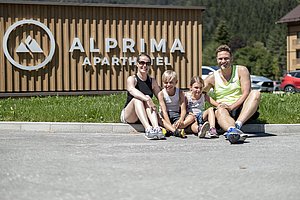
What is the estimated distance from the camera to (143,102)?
9555mm

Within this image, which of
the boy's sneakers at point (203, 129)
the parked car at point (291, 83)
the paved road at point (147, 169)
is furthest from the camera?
the parked car at point (291, 83)

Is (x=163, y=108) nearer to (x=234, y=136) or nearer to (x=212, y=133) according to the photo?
(x=212, y=133)

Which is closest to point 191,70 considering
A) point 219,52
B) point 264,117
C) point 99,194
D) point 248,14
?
point 264,117

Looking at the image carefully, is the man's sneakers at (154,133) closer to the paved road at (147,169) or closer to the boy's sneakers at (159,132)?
the boy's sneakers at (159,132)

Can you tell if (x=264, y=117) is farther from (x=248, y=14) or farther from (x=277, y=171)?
(x=248, y=14)

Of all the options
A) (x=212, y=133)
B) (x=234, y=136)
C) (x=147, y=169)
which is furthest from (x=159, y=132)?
(x=147, y=169)

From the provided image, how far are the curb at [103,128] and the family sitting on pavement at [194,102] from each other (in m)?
0.42

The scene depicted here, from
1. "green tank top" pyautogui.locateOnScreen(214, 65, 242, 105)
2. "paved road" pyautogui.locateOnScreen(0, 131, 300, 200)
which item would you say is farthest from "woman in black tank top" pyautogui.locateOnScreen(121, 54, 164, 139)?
"green tank top" pyautogui.locateOnScreen(214, 65, 242, 105)

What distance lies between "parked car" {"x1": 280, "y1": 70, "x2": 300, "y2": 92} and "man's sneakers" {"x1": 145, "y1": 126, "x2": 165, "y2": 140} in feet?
83.3

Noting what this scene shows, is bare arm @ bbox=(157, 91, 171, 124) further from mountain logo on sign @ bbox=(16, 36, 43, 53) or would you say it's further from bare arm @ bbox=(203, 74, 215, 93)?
mountain logo on sign @ bbox=(16, 36, 43, 53)

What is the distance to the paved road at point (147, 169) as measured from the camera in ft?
16.5

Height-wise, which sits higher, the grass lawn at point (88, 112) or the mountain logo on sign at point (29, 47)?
the mountain logo on sign at point (29, 47)

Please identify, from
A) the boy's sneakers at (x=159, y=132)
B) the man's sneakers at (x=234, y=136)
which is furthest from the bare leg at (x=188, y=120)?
the man's sneakers at (x=234, y=136)

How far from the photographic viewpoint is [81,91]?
58.0ft
